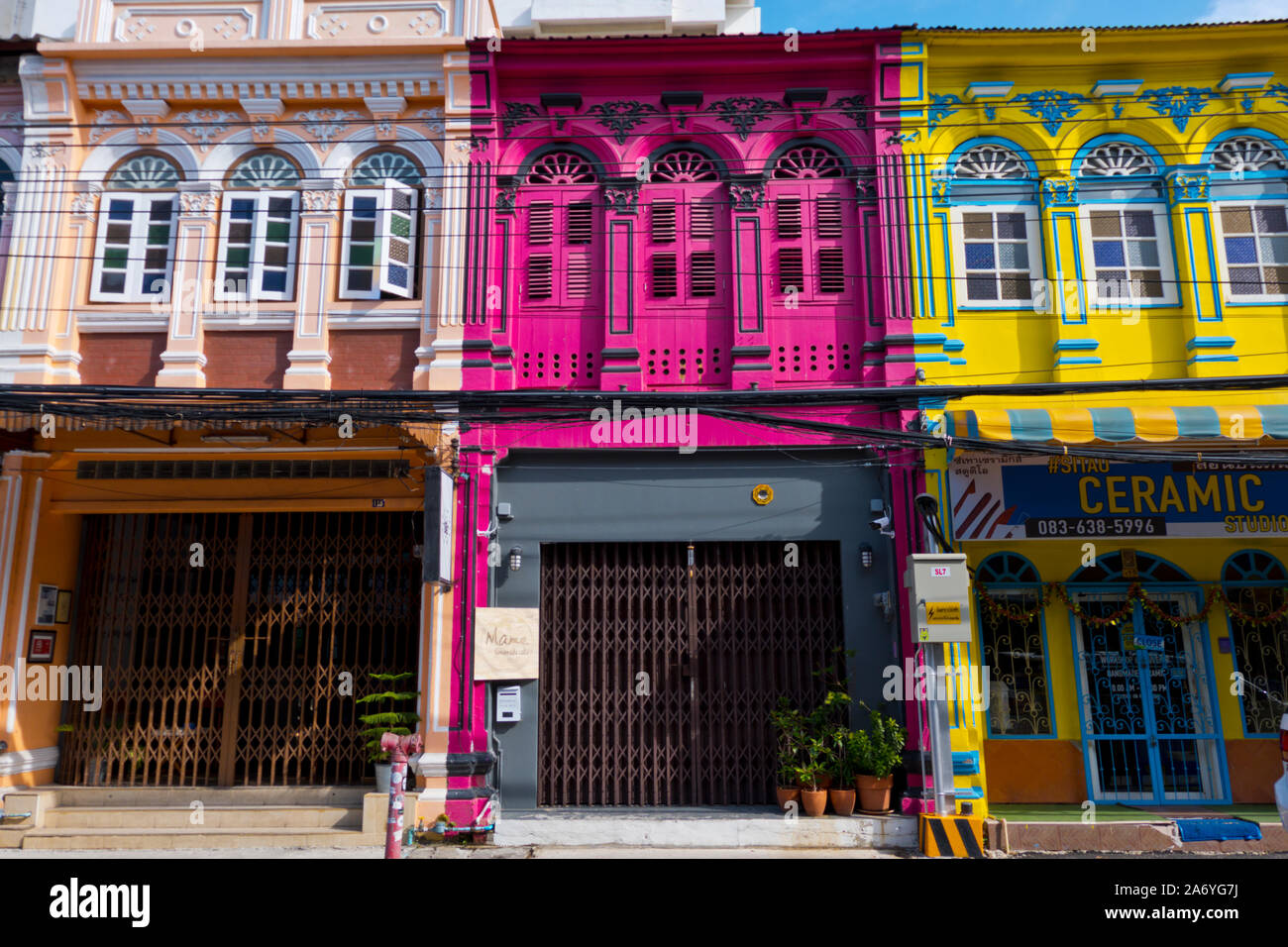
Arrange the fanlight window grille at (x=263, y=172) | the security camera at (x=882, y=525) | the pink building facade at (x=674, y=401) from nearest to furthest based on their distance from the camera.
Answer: the pink building facade at (x=674, y=401)
the security camera at (x=882, y=525)
the fanlight window grille at (x=263, y=172)

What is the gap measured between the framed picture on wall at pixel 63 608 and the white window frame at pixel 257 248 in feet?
13.1

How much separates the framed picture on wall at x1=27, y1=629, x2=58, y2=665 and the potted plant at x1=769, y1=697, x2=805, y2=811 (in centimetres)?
842

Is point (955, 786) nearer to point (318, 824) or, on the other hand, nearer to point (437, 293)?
point (318, 824)

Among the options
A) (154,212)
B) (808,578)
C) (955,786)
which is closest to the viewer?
(955,786)

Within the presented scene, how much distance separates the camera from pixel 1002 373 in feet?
34.8

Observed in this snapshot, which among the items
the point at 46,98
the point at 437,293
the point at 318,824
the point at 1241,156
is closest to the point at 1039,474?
the point at 1241,156

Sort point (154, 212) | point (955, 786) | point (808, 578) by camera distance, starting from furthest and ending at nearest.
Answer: point (154, 212)
point (808, 578)
point (955, 786)

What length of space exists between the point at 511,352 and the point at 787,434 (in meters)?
3.38

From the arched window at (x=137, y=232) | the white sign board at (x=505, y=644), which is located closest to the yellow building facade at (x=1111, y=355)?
the white sign board at (x=505, y=644)

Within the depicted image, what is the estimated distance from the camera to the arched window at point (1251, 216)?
1068 cm

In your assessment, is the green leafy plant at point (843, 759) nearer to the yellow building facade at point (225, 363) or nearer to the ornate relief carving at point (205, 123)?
the yellow building facade at point (225, 363)

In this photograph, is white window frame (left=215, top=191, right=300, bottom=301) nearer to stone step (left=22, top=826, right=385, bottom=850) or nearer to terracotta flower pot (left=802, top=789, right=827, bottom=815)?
stone step (left=22, top=826, right=385, bottom=850)

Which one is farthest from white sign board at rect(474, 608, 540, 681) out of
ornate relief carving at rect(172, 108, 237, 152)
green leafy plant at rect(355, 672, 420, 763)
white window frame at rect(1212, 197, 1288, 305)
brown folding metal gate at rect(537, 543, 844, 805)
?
white window frame at rect(1212, 197, 1288, 305)

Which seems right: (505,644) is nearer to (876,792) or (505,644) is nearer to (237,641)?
(237,641)
